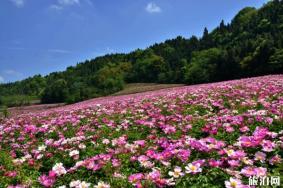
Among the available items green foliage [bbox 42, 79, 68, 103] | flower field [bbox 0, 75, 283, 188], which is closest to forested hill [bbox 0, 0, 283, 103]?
green foliage [bbox 42, 79, 68, 103]

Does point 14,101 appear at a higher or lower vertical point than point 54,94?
lower

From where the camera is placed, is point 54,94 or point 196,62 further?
point 54,94

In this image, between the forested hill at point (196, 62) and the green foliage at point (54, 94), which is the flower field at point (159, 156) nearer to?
the forested hill at point (196, 62)

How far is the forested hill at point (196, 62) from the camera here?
54713mm

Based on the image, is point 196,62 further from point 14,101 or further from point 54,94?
point 14,101

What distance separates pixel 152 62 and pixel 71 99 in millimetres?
59254

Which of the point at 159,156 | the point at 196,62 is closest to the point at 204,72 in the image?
the point at 196,62

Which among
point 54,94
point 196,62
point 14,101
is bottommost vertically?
point 14,101

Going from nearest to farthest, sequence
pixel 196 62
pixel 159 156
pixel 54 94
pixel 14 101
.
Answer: pixel 159 156 < pixel 196 62 < pixel 14 101 < pixel 54 94

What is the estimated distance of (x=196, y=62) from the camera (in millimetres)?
82000

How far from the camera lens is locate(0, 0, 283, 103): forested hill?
180 ft

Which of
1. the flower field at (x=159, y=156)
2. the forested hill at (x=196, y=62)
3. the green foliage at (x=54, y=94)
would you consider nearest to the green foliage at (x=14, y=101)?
the green foliage at (x=54, y=94)

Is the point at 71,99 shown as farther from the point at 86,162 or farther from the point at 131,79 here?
the point at 131,79

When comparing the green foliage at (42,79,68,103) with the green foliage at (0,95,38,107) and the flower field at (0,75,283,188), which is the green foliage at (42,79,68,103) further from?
the flower field at (0,75,283,188)
